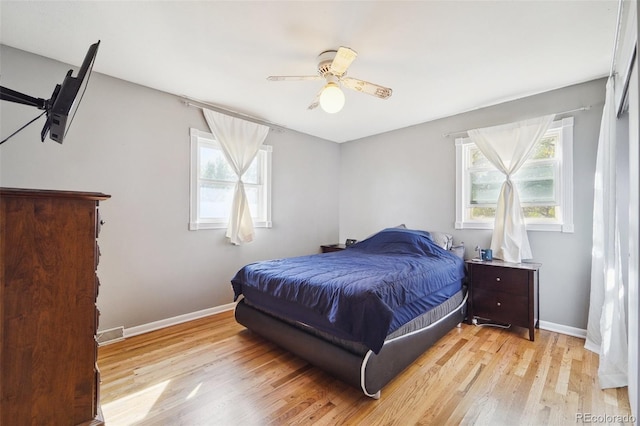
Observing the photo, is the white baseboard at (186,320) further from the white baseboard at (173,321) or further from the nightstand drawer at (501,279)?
the nightstand drawer at (501,279)

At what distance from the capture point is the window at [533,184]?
284 cm

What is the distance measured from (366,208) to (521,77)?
104 inches

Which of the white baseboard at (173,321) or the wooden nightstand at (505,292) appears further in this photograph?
the white baseboard at (173,321)

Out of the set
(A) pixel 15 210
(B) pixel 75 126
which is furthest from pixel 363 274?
(B) pixel 75 126

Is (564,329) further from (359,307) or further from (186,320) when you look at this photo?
(186,320)

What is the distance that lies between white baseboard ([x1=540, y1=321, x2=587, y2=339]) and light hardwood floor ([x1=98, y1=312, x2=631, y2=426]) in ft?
0.38

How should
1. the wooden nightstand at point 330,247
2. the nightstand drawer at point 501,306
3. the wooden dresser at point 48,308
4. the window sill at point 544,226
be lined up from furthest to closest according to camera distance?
the wooden nightstand at point 330,247 → the window sill at point 544,226 → the nightstand drawer at point 501,306 → the wooden dresser at point 48,308

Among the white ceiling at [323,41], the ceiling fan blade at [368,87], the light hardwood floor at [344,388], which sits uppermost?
the white ceiling at [323,41]

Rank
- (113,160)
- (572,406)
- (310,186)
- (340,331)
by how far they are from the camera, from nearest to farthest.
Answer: (572,406) < (340,331) < (113,160) < (310,186)

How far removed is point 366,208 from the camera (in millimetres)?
4680

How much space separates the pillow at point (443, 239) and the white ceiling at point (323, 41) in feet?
5.48

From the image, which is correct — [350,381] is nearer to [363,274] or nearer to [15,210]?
[363,274]

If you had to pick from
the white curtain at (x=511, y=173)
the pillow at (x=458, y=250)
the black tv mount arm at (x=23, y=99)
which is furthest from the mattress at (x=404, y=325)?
the black tv mount arm at (x=23, y=99)

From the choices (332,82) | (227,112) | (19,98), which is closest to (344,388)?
(332,82)
